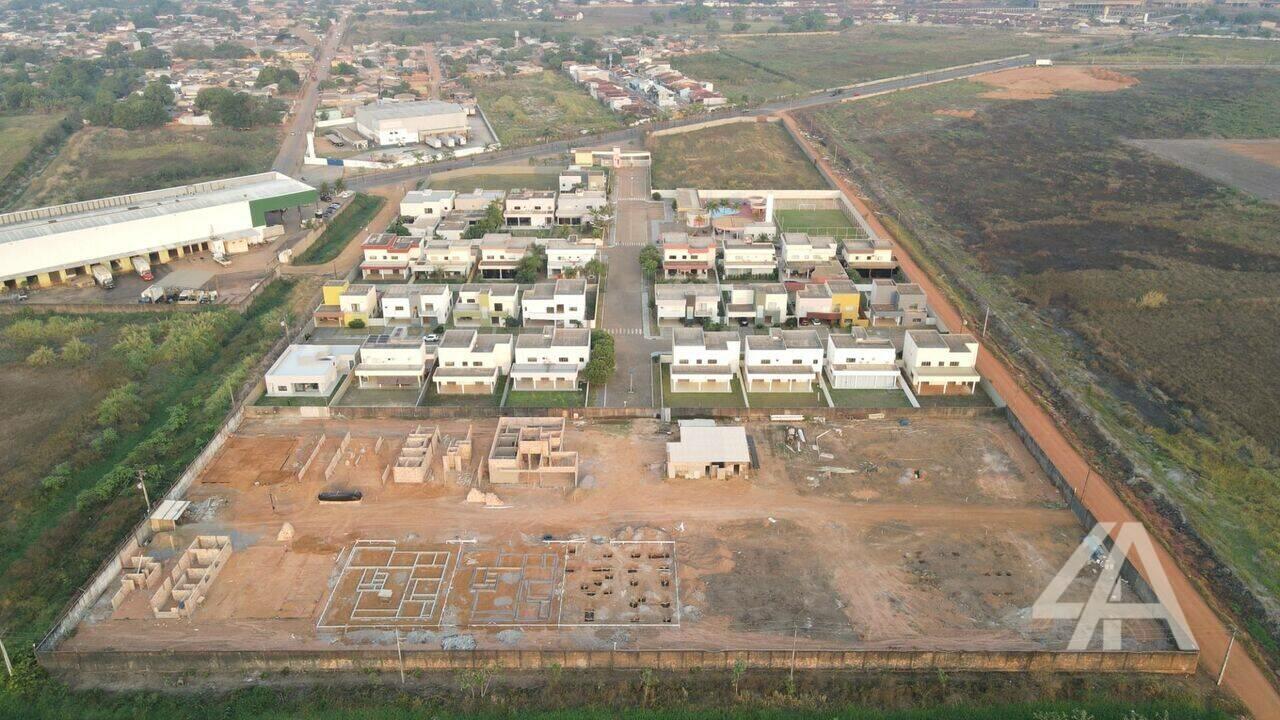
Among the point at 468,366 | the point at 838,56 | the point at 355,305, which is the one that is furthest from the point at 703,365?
the point at 838,56

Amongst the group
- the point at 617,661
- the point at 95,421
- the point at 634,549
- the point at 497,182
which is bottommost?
the point at 617,661

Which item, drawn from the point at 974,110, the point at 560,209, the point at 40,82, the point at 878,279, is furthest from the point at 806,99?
the point at 40,82

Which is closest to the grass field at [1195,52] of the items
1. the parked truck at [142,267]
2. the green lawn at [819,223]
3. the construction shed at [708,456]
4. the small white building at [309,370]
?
the green lawn at [819,223]

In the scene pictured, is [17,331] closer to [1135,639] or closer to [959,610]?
[959,610]

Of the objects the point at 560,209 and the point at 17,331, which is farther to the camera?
the point at 560,209

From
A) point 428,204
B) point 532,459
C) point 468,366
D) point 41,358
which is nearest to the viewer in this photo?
point 532,459

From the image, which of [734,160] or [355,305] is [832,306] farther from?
[734,160]
